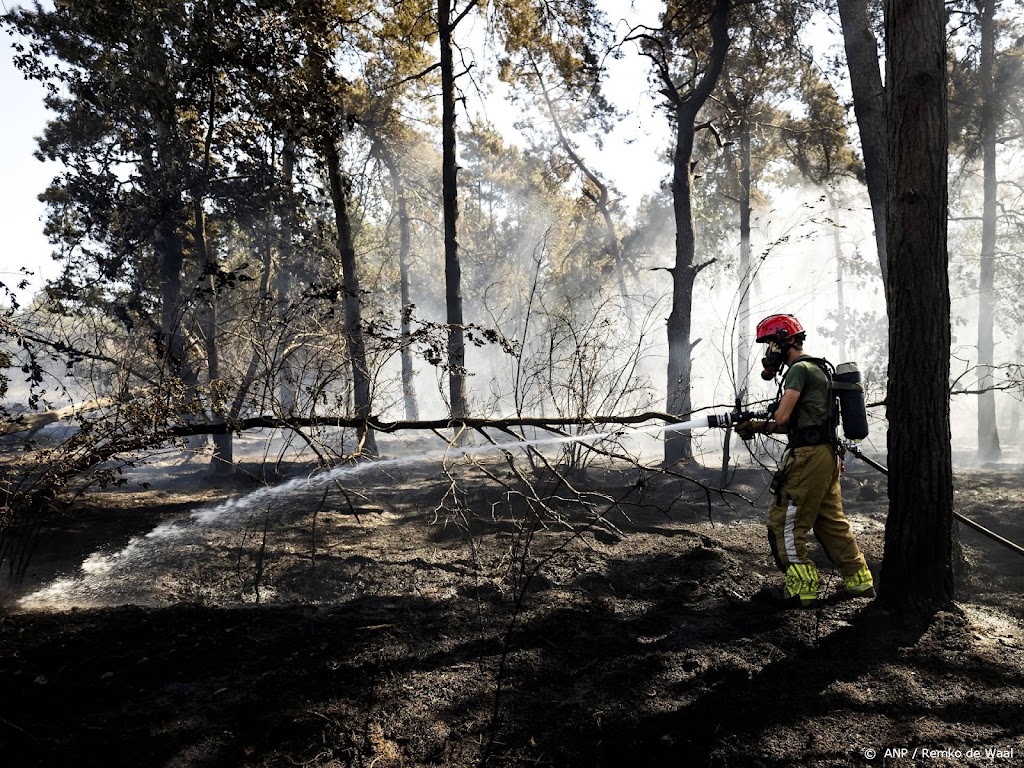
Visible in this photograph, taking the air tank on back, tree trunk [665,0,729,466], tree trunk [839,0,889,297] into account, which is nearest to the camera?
the air tank on back

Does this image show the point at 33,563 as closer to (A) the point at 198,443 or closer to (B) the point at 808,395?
(B) the point at 808,395

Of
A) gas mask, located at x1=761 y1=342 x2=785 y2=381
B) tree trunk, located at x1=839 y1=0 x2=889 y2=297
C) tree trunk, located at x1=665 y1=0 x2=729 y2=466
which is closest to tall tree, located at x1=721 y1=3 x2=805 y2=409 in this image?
tree trunk, located at x1=665 y1=0 x2=729 y2=466

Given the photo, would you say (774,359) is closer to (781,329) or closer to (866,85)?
(781,329)

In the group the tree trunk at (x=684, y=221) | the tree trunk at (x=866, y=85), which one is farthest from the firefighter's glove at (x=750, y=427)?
the tree trunk at (x=684, y=221)

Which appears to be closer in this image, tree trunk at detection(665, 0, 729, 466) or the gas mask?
the gas mask

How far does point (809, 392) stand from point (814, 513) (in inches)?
34.8

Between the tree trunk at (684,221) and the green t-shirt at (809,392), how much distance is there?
576cm

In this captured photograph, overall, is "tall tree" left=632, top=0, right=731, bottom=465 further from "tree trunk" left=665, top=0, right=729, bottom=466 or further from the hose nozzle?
the hose nozzle

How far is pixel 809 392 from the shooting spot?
14.5ft

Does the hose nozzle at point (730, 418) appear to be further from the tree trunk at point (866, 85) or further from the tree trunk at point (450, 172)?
the tree trunk at point (450, 172)

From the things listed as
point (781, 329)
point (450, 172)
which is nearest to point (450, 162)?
point (450, 172)

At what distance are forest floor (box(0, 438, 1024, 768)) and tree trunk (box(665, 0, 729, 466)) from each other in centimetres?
476

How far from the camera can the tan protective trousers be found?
4.32 meters

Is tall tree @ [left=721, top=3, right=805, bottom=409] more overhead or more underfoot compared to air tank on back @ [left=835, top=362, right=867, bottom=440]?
more overhead
